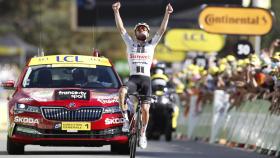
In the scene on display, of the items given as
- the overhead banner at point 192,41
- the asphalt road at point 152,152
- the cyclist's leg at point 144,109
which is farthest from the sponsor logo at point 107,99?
the overhead banner at point 192,41

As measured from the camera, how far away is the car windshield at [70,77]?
20562 millimetres

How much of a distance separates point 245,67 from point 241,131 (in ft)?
4.41

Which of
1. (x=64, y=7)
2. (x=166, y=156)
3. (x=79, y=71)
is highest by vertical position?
(x=64, y=7)

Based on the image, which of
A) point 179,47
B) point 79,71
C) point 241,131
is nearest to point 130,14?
point 179,47

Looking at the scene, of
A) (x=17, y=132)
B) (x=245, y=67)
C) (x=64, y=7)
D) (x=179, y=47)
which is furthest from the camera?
(x=64, y=7)

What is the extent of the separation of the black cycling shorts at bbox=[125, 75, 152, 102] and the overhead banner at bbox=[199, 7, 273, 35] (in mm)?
14217

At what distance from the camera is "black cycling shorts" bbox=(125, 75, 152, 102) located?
59.6 ft

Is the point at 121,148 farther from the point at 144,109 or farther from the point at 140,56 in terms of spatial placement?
the point at 144,109

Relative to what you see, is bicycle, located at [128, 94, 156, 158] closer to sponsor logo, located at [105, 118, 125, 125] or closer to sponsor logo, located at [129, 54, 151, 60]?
sponsor logo, located at [129, 54, 151, 60]

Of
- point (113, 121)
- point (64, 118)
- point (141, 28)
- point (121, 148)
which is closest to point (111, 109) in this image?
point (113, 121)

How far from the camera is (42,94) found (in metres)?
19.8

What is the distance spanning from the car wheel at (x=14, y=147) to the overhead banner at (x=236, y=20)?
13.4 m

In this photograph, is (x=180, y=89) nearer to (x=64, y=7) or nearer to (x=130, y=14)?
(x=130, y=14)

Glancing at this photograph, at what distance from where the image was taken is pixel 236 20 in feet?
110
